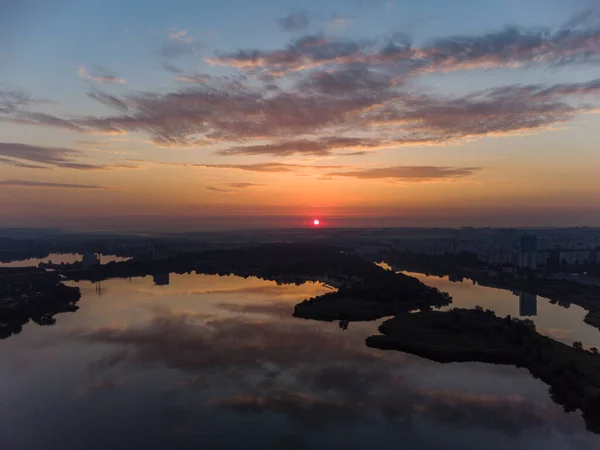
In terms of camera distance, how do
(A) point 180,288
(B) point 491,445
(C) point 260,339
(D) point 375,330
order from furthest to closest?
(A) point 180,288 < (D) point 375,330 < (C) point 260,339 < (B) point 491,445

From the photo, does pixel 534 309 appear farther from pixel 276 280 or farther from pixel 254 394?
pixel 276 280

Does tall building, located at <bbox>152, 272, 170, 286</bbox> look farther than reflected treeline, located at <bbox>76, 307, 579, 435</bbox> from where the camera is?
Yes

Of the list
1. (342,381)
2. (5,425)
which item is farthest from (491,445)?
(5,425)

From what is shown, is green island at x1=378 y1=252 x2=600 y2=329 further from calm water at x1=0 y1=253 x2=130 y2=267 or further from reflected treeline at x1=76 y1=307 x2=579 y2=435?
calm water at x1=0 y1=253 x2=130 y2=267

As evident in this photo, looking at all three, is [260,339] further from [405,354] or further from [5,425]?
[5,425]

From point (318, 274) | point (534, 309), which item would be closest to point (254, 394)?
point (534, 309)

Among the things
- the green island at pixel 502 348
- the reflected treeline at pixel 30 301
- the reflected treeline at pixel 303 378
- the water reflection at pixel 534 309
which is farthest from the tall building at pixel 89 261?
the green island at pixel 502 348

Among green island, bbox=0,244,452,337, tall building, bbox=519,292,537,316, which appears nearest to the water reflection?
tall building, bbox=519,292,537,316
